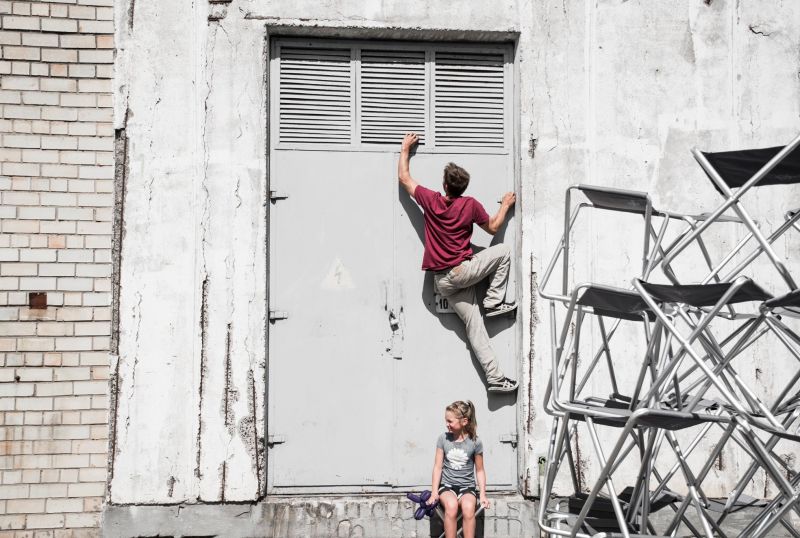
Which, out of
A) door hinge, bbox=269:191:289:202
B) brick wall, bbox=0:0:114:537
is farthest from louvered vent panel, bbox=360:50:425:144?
brick wall, bbox=0:0:114:537

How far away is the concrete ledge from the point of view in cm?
726

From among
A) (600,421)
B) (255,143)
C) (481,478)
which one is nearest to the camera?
(600,421)

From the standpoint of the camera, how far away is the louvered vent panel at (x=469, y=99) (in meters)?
7.90

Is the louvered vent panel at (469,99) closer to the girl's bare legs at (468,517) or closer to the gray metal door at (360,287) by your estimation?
the gray metal door at (360,287)

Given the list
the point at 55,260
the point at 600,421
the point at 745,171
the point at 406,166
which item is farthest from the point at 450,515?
the point at 55,260

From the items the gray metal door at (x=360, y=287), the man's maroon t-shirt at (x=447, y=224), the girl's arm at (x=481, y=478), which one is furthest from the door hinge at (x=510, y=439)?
the man's maroon t-shirt at (x=447, y=224)

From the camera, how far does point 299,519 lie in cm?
736

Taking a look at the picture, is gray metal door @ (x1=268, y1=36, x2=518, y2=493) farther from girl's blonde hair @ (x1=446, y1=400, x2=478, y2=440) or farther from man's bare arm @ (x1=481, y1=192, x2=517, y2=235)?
girl's blonde hair @ (x1=446, y1=400, x2=478, y2=440)

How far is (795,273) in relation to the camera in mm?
7832

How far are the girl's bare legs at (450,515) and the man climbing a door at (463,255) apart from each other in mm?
1212

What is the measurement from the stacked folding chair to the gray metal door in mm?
899

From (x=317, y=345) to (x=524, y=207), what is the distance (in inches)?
80.0

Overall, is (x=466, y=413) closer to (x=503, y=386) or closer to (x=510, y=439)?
(x=503, y=386)

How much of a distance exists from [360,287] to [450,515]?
2038mm
